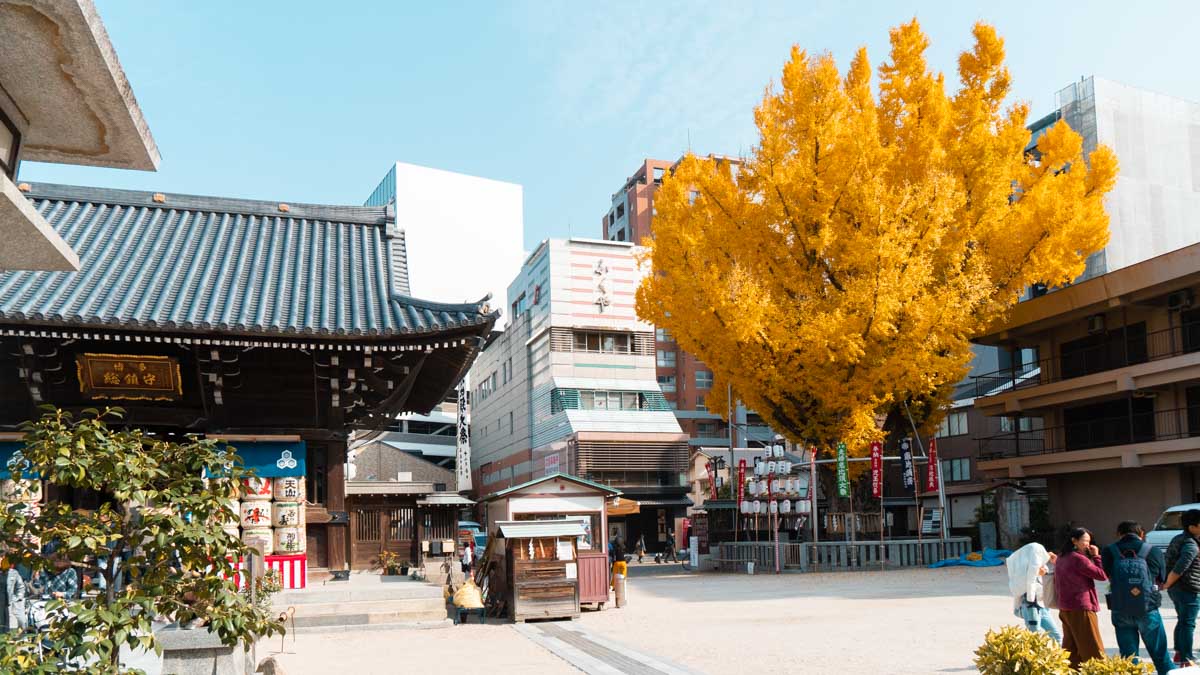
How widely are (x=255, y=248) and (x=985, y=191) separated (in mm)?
20793

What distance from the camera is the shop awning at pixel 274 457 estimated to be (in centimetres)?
1505

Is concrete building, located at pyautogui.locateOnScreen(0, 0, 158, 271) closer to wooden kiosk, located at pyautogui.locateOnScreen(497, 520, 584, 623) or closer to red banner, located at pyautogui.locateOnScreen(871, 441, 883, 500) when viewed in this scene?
wooden kiosk, located at pyautogui.locateOnScreen(497, 520, 584, 623)

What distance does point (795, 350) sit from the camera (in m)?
28.2

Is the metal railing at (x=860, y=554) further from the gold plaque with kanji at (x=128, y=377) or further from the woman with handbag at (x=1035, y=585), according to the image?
the gold plaque with kanji at (x=128, y=377)

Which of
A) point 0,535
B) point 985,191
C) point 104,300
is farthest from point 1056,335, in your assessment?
point 0,535

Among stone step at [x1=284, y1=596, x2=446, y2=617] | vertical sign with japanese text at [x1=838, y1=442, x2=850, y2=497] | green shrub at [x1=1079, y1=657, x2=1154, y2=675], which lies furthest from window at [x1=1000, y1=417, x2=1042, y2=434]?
green shrub at [x1=1079, y1=657, x2=1154, y2=675]

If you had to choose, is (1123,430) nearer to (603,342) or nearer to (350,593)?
(350,593)

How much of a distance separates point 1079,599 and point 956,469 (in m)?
37.4

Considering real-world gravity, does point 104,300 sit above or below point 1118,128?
below

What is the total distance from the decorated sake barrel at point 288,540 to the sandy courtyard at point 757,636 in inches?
52.1

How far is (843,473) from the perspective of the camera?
92.8 feet

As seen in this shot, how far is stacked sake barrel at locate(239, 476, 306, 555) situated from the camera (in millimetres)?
14945

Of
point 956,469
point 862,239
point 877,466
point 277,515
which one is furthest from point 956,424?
point 277,515

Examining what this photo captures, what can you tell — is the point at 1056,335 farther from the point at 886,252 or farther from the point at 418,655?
the point at 418,655
